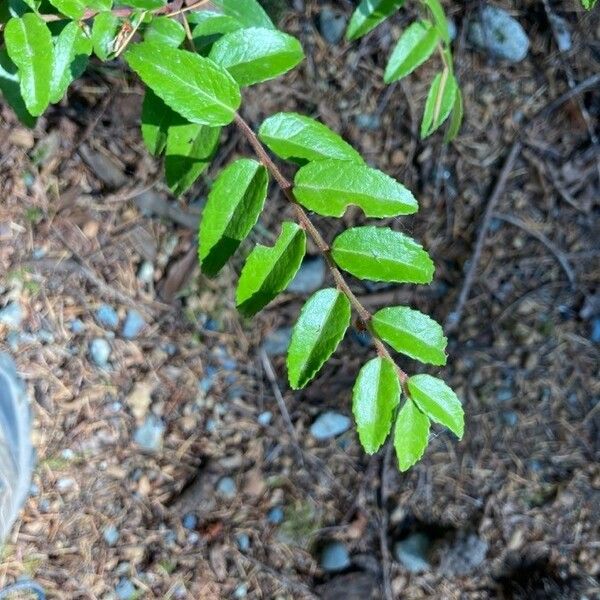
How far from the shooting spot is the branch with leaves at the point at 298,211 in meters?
0.72

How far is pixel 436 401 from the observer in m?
0.75

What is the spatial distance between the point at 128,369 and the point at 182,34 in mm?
982

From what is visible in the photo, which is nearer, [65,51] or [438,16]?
[65,51]

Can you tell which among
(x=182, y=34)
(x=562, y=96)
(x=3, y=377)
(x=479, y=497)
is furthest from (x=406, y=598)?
(x=182, y=34)

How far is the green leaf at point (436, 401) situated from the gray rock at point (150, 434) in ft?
3.40

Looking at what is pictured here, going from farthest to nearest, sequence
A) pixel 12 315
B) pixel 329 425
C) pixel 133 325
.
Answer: pixel 329 425
pixel 133 325
pixel 12 315

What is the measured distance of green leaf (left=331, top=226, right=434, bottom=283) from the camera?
73cm

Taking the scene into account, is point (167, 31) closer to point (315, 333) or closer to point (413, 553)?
point (315, 333)

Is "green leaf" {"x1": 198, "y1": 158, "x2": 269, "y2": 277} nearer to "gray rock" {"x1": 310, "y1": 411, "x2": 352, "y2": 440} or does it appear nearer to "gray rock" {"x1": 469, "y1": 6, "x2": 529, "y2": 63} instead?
"gray rock" {"x1": 310, "y1": 411, "x2": 352, "y2": 440}

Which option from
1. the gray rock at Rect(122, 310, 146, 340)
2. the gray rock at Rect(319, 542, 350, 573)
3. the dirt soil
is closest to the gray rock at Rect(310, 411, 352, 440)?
the dirt soil

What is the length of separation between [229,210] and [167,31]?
23cm

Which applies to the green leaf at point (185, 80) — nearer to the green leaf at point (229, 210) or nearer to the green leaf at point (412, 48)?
the green leaf at point (229, 210)

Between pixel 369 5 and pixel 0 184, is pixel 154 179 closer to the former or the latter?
pixel 0 184

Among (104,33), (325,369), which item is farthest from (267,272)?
(325,369)
